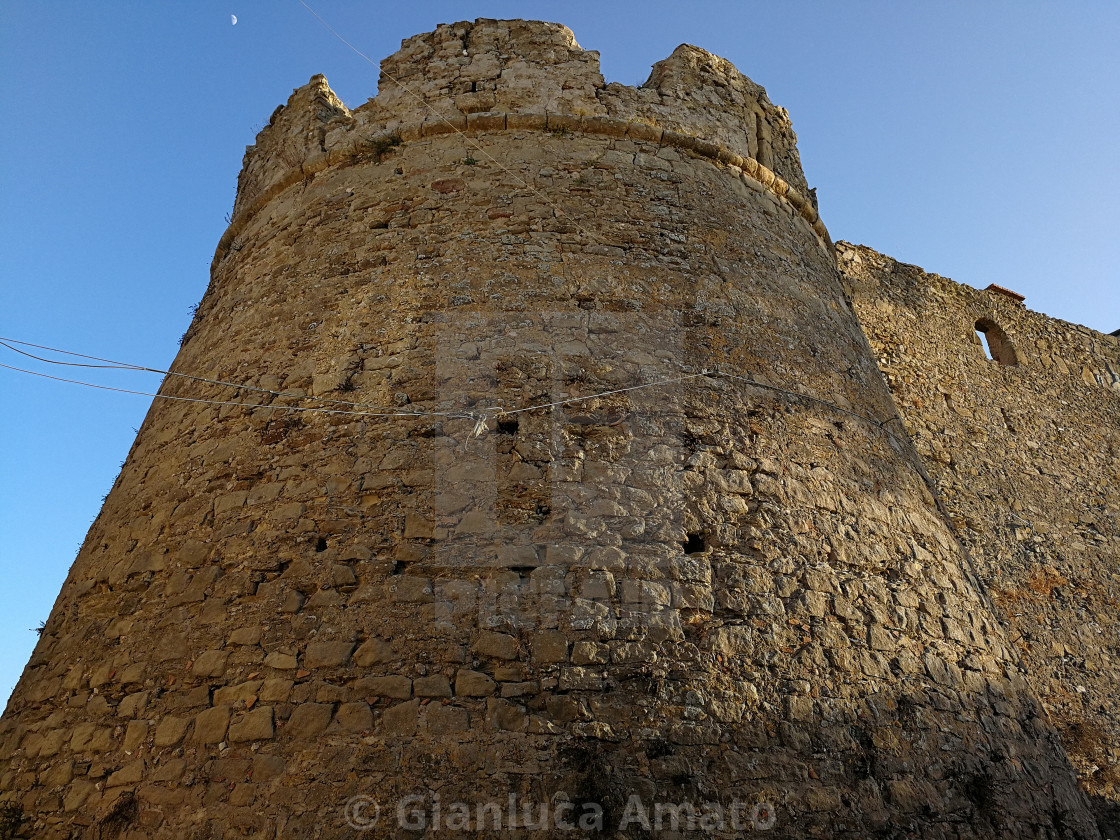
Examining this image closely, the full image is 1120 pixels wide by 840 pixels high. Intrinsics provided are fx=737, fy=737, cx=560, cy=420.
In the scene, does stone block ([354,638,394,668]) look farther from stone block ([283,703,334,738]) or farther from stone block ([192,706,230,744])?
stone block ([192,706,230,744])

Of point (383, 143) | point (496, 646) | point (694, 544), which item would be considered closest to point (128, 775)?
point (496, 646)

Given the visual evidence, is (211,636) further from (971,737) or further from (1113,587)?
(1113,587)

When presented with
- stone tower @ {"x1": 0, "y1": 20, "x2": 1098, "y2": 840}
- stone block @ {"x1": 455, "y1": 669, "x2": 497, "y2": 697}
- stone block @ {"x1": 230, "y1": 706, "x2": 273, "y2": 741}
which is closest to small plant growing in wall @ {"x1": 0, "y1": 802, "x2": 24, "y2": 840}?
stone tower @ {"x1": 0, "y1": 20, "x2": 1098, "y2": 840}

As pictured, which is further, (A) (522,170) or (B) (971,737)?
(A) (522,170)

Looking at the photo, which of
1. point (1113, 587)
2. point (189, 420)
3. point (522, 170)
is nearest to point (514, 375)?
point (522, 170)

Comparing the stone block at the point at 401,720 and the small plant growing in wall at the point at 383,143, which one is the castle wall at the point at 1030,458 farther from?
the stone block at the point at 401,720

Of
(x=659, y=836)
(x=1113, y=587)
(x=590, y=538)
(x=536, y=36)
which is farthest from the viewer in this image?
(x=1113, y=587)

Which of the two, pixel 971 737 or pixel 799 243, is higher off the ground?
pixel 799 243

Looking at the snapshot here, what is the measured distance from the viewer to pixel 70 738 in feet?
11.5

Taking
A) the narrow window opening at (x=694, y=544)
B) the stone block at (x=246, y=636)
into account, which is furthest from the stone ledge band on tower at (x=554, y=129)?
the stone block at (x=246, y=636)

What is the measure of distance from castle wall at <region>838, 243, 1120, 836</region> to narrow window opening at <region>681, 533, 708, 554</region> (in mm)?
4008

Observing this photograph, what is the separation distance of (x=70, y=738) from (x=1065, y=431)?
915 centimetres

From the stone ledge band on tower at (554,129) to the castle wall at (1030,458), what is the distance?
2472 mm

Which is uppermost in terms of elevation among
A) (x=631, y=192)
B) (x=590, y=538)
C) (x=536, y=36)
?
(x=536, y=36)
